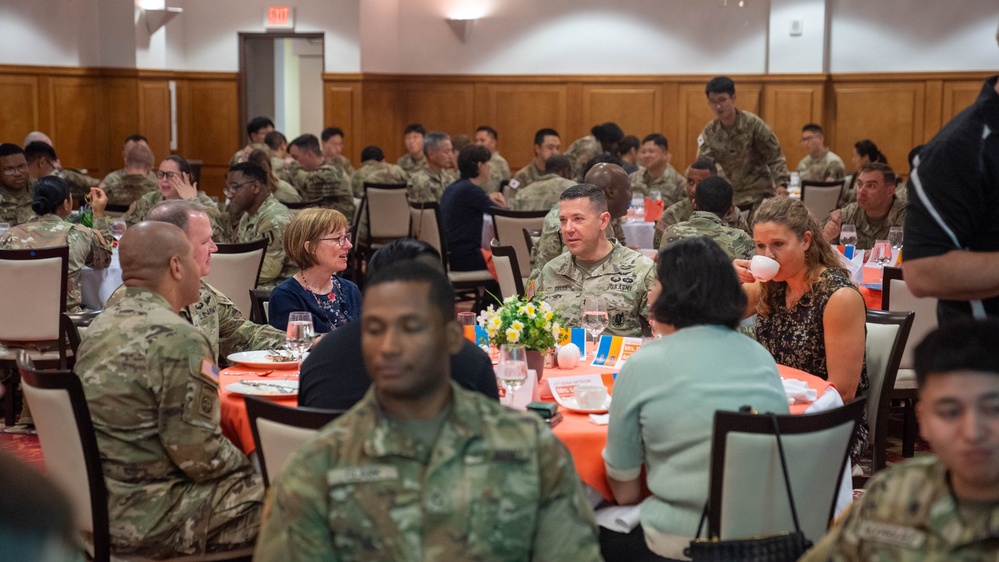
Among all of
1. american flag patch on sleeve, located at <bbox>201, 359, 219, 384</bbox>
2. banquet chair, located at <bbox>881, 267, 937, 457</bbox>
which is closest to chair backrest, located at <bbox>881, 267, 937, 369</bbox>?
banquet chair, located at <bbox>881, 267, 937, 457</bbox>

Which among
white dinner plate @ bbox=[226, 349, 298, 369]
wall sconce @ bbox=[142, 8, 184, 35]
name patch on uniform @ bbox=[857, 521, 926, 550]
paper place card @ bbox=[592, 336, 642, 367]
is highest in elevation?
wall sconce @ bbox=[142, 8, 184, 35]

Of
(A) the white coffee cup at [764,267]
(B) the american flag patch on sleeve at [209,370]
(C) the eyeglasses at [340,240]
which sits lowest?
(B) the american flag patch on sleeve at [209,370]

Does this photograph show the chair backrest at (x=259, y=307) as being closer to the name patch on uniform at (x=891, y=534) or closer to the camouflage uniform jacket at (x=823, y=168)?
the name patch on uniform at (x=891, y=534)

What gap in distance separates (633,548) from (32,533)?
1.81 metres

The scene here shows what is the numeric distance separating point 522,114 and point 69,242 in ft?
28.9

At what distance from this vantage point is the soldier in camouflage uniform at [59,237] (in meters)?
6.07

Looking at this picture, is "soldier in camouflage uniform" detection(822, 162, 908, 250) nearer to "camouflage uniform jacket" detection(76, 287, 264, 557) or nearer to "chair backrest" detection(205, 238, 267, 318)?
"chair backrest" detection(205, 238, 267, 318)

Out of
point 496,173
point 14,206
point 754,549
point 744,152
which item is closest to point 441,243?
→ point 744,152

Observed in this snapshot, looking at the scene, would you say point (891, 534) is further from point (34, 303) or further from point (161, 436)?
point (34, 303)

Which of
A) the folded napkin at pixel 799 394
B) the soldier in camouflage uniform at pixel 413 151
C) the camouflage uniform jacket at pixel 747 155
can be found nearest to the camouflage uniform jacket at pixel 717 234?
the folded napkin at pixel 799 394

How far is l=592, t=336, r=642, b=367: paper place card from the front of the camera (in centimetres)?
392

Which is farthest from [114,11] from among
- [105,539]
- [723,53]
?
[105,539]

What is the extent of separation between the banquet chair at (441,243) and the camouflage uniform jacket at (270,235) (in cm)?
132

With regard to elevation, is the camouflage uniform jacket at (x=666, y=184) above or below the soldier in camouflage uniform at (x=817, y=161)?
below
